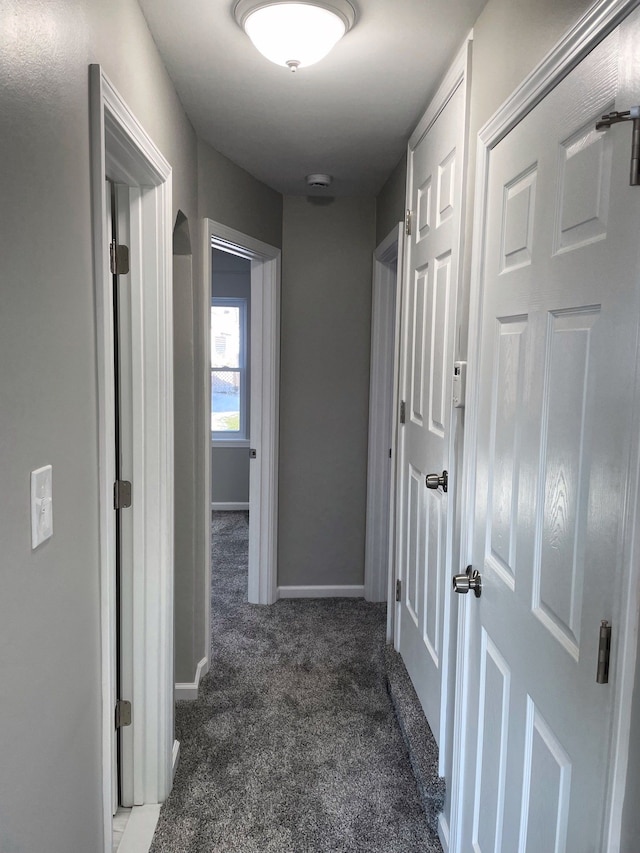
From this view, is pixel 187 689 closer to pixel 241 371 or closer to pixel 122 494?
pixel 122 494

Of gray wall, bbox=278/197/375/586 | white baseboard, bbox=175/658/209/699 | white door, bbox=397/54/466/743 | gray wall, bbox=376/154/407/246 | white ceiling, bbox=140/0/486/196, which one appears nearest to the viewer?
white ceiling, bbox=140/0/486/196

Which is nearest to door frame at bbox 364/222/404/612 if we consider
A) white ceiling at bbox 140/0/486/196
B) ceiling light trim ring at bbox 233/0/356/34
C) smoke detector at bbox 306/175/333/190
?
smoke detector at bbox 306/175/333/190

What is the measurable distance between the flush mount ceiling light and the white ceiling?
51mm

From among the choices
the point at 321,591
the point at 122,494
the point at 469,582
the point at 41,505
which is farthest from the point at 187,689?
the point at 41,505

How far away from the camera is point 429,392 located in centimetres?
232

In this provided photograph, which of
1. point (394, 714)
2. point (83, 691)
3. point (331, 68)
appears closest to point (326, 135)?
point (331, 68)

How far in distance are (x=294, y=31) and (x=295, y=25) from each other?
2 cm

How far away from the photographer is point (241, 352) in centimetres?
634

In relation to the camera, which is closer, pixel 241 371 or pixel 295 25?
pixel 295 25

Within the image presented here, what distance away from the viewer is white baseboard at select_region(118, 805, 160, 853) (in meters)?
1.92

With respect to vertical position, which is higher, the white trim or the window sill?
the white trim

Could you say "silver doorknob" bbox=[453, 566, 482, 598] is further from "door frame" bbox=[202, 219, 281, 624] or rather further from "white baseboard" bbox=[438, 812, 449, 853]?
"door frame" bbox=[202, 219, 281, 624]

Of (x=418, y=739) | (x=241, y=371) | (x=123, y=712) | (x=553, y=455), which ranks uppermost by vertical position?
(x=241, y=371)

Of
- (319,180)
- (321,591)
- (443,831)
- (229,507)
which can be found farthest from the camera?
(229,507)
